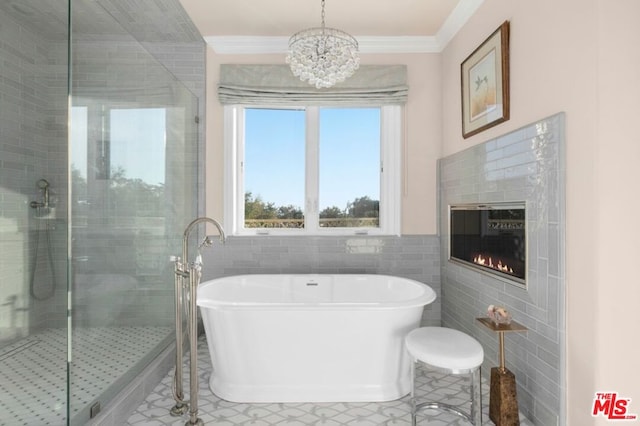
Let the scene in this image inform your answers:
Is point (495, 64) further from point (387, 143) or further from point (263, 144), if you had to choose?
point (263, 144)

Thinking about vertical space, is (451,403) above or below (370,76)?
below

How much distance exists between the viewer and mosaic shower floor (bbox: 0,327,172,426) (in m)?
1.60

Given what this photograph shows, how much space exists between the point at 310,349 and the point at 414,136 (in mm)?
2018

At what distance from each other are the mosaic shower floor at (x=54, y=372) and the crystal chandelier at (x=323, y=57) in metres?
1.97

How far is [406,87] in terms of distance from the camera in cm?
302

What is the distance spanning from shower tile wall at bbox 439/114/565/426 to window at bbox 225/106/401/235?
3.42 ft

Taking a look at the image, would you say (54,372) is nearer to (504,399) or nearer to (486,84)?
(504,399)

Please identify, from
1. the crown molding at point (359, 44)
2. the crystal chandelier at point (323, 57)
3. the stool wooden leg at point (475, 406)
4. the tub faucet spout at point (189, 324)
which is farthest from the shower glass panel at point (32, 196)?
the stool wooden leg at point (475, 406)

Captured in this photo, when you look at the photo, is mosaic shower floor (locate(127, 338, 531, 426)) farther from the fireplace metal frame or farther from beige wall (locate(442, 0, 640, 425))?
the fireplace metal frame

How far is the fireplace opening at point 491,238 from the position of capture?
1.99 meters

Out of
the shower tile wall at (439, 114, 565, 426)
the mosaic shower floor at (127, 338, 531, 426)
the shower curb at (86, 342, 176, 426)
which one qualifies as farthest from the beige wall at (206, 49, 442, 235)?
the mosaic shower floor at (127, 338, 531, 426)

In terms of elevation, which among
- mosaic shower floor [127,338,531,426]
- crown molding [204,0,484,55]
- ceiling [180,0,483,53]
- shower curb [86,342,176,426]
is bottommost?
mosaic shower floor [127,338,531,426]

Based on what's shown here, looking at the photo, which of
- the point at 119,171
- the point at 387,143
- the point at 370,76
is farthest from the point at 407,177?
the point at 119,171

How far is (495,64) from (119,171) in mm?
2399
